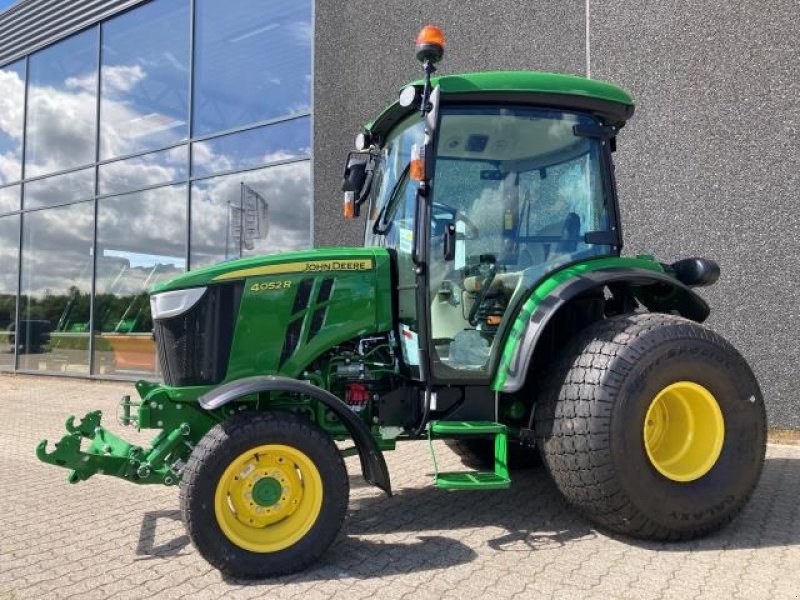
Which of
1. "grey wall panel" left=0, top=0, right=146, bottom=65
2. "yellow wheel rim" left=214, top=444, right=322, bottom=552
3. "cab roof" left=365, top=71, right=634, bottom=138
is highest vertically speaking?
"grey wall panel" left=0, top=0, right=146, bottom=65

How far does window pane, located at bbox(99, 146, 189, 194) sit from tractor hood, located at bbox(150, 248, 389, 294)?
849cm

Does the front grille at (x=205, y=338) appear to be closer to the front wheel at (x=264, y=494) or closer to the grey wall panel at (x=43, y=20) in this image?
the front wheel at (x=264, y=494)

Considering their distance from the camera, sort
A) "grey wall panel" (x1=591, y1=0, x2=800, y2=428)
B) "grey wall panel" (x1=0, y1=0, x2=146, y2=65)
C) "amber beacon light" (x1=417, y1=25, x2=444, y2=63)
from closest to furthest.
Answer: "amber beacon light" (x1=417, y1=25, x2=444, y2=63) → "grey wall panel" (x1=591, y1=0, x2=800, y2=428) → "grey wall panel" (x1=0, y1=0, x2=146, y2=65)

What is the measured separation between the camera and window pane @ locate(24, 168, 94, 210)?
43.9 ft

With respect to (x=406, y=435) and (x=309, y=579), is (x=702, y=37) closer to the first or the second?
(x=406, y=435)

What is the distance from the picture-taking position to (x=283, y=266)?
3.94 meters

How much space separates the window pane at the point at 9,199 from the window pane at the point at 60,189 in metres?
0.41

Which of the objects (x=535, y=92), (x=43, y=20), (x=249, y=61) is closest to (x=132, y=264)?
(x=249, y=61)

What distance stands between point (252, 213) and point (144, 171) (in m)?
2.93

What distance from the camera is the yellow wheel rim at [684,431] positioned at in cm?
378

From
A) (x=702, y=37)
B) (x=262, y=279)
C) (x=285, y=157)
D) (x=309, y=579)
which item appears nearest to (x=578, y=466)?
(x=309, y=579)

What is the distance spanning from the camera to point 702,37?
22.5 ft

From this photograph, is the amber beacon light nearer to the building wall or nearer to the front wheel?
the front wheel

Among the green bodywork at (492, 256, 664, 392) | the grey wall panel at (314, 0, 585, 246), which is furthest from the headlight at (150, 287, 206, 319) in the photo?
the grey wall panel at (314, 0, 585, 246)
